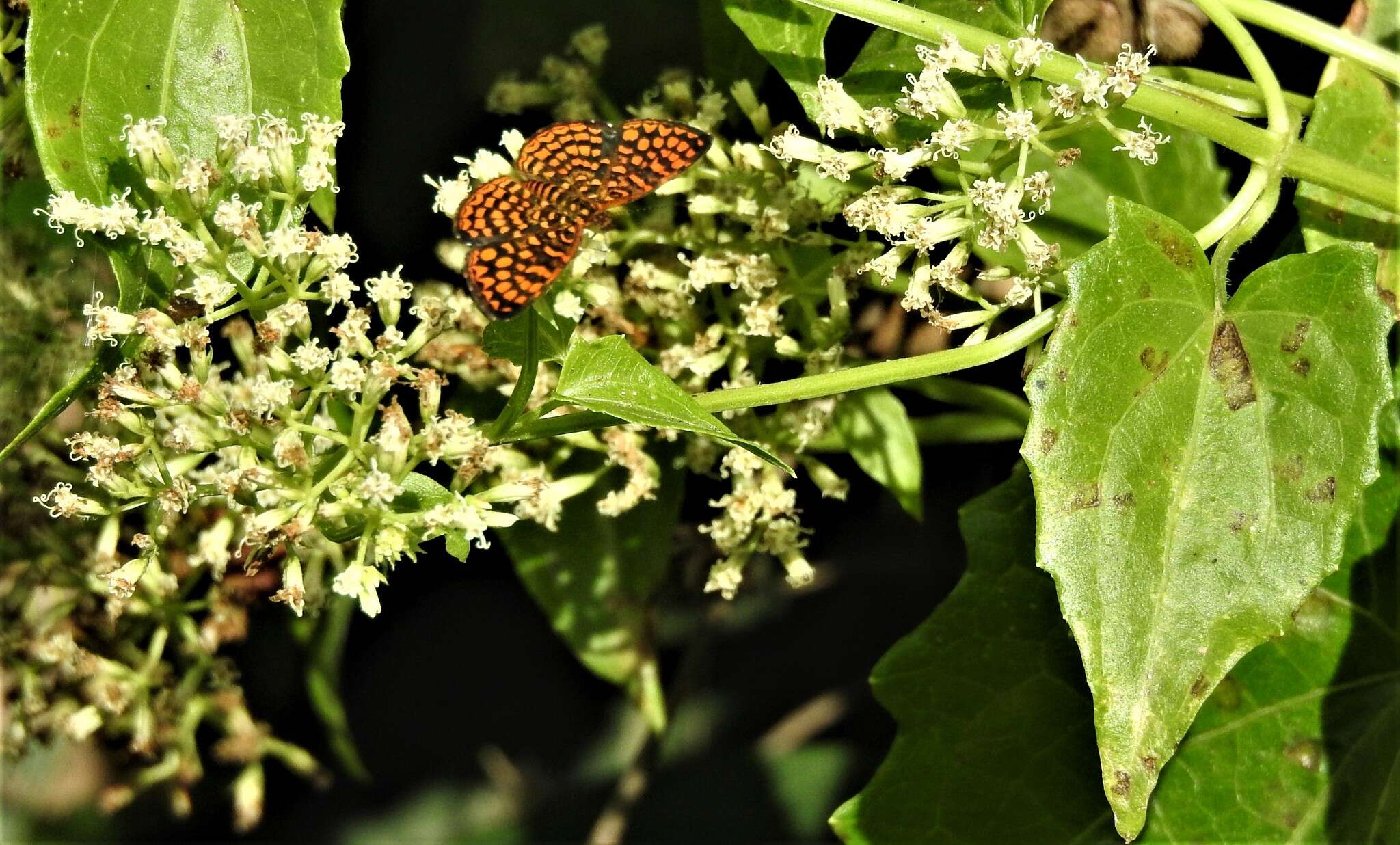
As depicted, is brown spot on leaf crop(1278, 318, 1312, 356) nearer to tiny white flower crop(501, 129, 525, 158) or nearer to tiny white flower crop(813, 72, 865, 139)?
tiny white flower crop(813, 72, 865, 139)

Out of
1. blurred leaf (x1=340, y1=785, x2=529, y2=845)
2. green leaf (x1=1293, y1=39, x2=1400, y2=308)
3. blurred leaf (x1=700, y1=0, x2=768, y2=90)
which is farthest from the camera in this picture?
blurred leaf (x1=340, y1=785, x2=529, y2=845)

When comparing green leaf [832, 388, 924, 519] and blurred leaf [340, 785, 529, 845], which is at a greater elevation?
green leaf [832, 388, 924, 519]

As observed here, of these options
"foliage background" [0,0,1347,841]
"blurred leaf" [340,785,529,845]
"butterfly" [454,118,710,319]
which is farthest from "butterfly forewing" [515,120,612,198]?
"blurred leaf" [340,785,529,845]

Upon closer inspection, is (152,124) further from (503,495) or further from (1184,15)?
(1184,15)

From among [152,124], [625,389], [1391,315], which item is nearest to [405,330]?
[152,124]

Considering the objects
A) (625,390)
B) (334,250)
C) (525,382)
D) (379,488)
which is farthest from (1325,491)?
(334,250)

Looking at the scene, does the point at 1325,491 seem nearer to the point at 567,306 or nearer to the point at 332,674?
the point at 567,306
